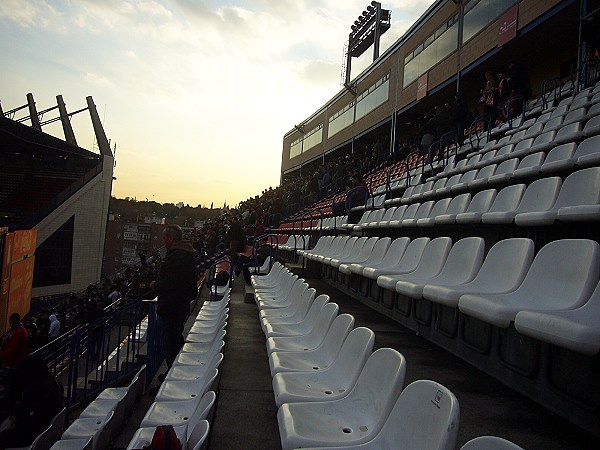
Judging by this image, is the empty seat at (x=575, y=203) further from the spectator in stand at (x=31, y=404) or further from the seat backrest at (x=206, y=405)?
the spectator in stand at (x=31, y=404)

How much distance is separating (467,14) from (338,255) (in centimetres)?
1146

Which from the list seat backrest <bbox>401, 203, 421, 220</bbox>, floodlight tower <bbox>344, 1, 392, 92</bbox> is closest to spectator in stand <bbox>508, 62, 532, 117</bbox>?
seat backrest <bbox>401, 203, 421, 220</bbox>

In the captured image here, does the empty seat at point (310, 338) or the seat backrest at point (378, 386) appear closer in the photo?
→ the seat backrest at point (378, 386)

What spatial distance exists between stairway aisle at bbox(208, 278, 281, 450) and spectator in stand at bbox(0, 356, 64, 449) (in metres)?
1.79

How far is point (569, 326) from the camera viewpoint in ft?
4.60

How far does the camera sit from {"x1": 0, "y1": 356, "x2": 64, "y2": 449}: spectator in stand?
3863mm

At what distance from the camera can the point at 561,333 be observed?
142 cm

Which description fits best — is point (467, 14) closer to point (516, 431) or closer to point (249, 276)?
point (249, 276)

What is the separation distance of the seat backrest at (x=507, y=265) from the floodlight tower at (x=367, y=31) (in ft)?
73.3

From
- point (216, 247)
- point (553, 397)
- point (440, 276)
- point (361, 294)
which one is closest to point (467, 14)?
point (216, 247)

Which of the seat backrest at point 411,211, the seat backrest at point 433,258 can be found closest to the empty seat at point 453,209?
the seat backrest at point 433,258

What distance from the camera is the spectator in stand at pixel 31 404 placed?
3863mm

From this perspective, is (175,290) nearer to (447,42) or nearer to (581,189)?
(581,189)

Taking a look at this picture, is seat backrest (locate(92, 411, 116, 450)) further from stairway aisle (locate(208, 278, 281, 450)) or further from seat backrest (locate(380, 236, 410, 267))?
seat backrest (locate(380, 236, 410, 267))
